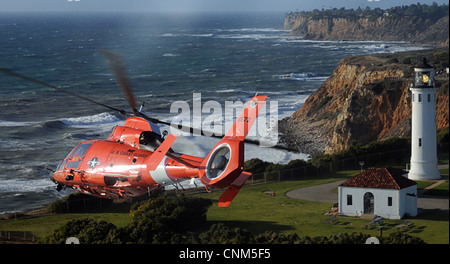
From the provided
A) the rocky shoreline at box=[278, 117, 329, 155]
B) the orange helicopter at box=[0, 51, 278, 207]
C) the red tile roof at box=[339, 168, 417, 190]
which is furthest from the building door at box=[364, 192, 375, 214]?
the rocky shoreline at box=[278, 117, 329, 155]

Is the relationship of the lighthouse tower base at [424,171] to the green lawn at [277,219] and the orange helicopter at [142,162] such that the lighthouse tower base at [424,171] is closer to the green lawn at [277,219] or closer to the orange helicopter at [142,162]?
the green lawn at [277,219]

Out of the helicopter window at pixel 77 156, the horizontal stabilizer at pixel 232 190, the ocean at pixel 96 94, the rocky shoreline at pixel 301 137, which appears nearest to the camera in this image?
the horizontal stabilizer at pixel 232 190

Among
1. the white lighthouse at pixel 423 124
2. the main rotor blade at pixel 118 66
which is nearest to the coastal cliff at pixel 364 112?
the white lighthouse at pixel 423 124

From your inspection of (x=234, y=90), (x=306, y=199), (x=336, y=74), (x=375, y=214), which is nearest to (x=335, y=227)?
(x=375, y=214)

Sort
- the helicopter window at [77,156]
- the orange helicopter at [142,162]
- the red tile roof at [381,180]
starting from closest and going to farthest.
→ the orange helicopter at [142,162] < the helicopter window at [77,156] < the red tile roof at [381,180]

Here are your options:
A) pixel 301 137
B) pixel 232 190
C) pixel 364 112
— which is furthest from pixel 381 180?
pixel 301 137

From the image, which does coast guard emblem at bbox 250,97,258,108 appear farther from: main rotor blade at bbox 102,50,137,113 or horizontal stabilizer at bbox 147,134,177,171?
main rotor blade at bbox 102,50,137,113

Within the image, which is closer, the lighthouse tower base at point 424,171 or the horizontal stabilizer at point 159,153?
the horizontal stabilizer at point 159,153

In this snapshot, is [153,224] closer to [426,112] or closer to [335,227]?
[335,227]
